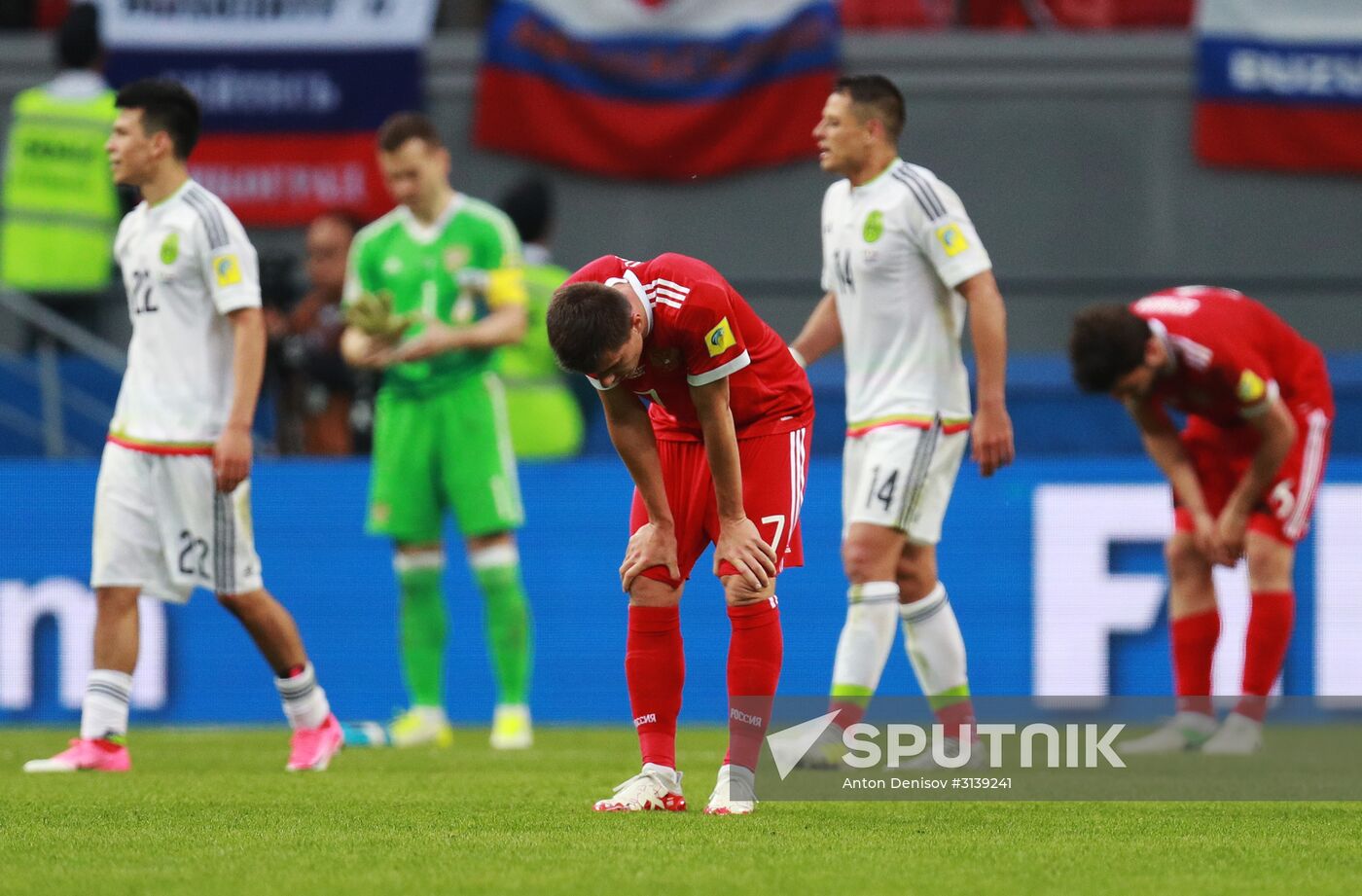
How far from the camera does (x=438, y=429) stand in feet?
28.6

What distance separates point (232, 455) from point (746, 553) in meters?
2.35

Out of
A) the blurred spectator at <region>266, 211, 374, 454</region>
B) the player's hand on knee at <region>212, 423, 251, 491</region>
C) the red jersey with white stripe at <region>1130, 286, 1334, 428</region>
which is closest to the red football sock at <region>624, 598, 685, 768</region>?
the player's hand on knee at <region>212, 423, 251, 491</region>

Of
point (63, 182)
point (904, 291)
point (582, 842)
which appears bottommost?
point (582, 842)

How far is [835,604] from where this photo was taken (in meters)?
9.98

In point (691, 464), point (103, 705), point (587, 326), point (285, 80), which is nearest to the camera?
point (587, 326)

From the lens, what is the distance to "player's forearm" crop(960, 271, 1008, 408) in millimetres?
6824

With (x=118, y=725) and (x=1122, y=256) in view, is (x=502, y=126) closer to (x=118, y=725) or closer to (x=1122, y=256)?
(x=1122, y=256)

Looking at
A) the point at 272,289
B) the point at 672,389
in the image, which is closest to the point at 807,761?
the point at 672,389

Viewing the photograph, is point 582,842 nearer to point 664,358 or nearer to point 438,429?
point 664,358

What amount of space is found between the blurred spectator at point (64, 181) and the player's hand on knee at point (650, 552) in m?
7.31

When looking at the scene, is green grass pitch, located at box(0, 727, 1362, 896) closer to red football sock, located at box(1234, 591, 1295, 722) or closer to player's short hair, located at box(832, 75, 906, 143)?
red football sock, located at box(1234, 591, 1295, 722)

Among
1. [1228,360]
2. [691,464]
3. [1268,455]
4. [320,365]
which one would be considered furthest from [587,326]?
[320,365]

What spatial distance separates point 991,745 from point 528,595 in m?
3.76

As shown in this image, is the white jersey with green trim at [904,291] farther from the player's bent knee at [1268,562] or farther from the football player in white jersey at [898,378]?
the player's bent knee at [1268,562]
